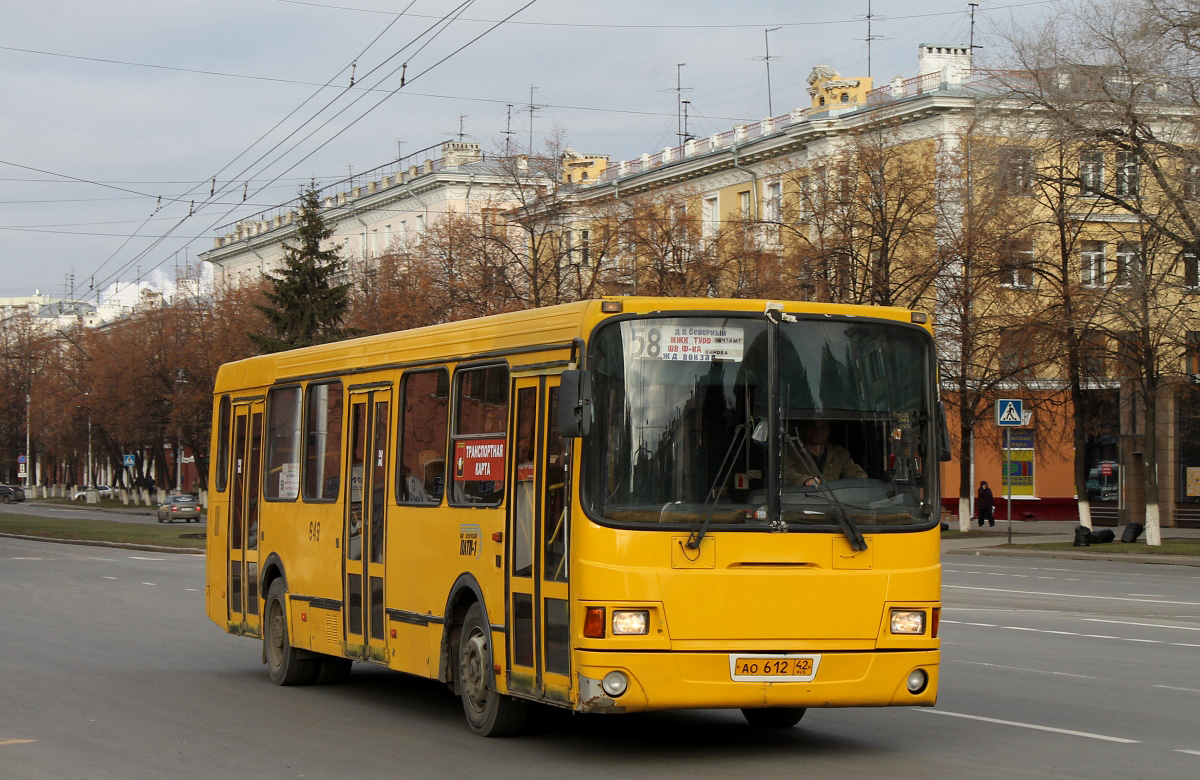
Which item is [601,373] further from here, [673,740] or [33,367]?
[33,367]

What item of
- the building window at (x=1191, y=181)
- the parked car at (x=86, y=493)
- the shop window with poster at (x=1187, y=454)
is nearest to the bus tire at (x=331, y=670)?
the building window at (x=1191, y=181)

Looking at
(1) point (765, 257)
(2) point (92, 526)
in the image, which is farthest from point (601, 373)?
(2) point (92, 526)

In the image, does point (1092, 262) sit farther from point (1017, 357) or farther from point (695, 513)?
point (695, 513)

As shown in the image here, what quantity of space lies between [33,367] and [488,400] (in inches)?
4176

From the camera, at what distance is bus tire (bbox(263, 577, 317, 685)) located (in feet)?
46.3

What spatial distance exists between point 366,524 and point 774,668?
428cm

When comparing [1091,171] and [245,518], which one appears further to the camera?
[1091,171]

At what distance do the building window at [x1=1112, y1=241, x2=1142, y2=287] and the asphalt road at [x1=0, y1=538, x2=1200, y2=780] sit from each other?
57.6 feet

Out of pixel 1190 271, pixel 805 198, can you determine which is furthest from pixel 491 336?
pixel 805 198

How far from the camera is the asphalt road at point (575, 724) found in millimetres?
9492

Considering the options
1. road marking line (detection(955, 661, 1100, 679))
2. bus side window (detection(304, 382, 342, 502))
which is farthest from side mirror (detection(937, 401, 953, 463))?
bus side window (detection(304, 382, 342, 502))

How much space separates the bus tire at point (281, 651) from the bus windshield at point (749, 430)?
220 inches

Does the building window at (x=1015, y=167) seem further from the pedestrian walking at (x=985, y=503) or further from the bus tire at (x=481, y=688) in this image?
the bus tire at (x=481, y=688)

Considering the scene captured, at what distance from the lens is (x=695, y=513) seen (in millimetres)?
9383
